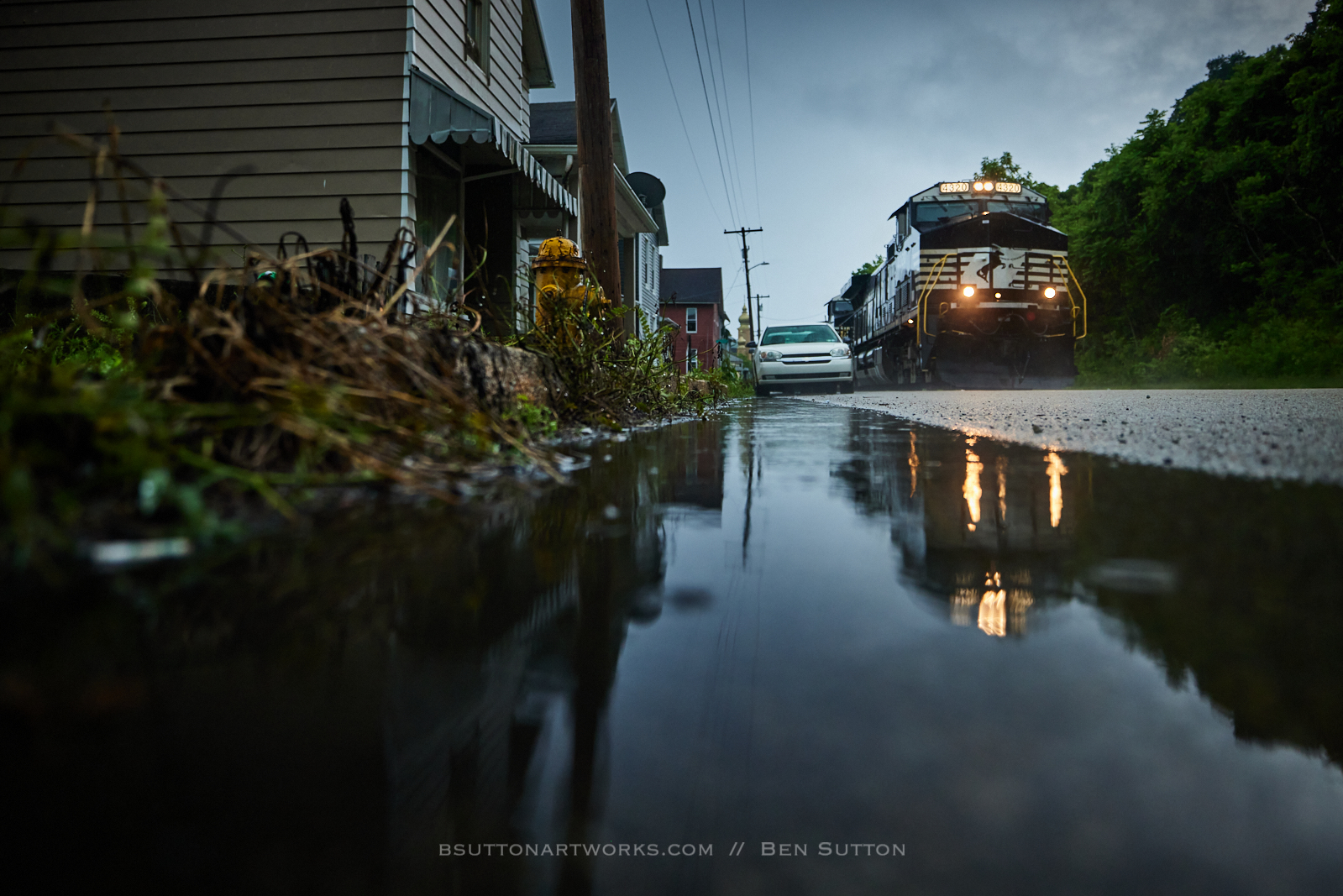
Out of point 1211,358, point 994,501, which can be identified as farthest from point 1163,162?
point 994,501

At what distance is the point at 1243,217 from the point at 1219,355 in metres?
5.21

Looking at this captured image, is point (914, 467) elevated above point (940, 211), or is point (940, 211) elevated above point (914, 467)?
point (940, 211)

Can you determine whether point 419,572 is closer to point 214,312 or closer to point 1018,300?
point 214,312

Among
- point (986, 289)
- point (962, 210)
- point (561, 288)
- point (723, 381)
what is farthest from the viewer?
point (962, 210)

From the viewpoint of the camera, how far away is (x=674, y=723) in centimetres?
58

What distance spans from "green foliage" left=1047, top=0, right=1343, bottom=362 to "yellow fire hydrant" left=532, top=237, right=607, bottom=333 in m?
14.5

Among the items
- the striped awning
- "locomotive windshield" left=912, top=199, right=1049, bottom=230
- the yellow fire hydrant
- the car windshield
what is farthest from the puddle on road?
"locomotive windshield" left=912, top=199, right=1049, bottom=230

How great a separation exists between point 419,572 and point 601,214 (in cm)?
480

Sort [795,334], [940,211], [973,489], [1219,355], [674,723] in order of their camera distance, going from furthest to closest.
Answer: [1219,355]
[795,334]
[940,211]
[973,489]
[674,723]

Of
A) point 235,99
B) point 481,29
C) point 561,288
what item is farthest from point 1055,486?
point 481,29

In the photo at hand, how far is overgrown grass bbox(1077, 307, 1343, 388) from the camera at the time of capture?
13539mm

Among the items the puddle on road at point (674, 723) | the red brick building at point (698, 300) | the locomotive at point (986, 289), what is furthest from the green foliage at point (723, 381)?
the red brick building at point (698, 300)

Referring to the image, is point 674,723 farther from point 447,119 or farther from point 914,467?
point 447,119

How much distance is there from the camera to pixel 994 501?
1.55m
